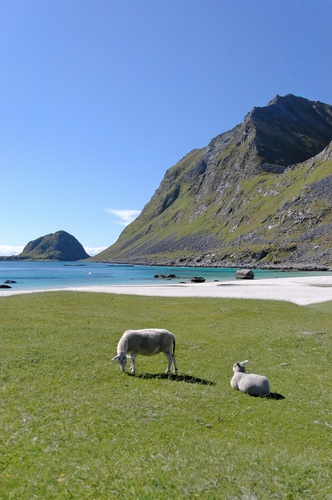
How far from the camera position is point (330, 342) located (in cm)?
2550

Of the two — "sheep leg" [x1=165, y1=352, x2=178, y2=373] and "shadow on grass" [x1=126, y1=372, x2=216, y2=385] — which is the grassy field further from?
"sheep leg" [x1=165, y1=352, x2=178, y2=373]

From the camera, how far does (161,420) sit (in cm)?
1249

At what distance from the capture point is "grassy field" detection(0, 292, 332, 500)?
28.2 feet

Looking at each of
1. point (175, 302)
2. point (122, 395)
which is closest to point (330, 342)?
point (122, 395)

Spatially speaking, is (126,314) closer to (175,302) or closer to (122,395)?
(175,302)

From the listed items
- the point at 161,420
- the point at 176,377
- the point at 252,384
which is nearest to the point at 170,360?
the point at 176,377

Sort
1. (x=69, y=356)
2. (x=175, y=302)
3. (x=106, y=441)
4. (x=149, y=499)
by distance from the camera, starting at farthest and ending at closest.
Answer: (x=175, y=302) < (x=69, y=356) < (x=106, y=441) < (x=149, y=499)

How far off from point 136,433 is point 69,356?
32.4 ft

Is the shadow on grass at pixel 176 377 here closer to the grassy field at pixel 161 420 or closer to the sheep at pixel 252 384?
the grassy field at pixel 161 420

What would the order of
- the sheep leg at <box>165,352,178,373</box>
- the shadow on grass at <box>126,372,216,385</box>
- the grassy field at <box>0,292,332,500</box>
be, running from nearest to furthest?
the grassy field at <box>0,292,332,500</box> < the shadow on grass at <box>126,372,216,385</box> < the sheep leg at <box>165,352,178,373</box>

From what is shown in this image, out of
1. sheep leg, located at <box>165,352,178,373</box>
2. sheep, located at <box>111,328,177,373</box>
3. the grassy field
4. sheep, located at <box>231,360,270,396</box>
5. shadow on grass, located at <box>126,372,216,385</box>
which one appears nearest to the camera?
the grassy field

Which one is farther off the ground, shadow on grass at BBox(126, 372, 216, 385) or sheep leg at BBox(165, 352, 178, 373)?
sheep leg at BBox(165, 352, 178, 373)

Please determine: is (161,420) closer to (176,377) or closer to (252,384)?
(252,384)

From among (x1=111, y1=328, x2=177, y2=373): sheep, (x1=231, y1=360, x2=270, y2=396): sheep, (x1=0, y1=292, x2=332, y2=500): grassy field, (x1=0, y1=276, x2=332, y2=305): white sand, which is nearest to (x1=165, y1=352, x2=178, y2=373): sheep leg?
(x1=111, y1=328, x2=177, y2=373): sheep
